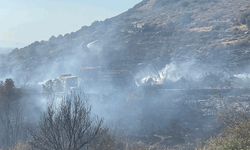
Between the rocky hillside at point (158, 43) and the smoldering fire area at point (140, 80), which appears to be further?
the rocky hillside at point (158, 43)

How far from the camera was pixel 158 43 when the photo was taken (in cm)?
6203

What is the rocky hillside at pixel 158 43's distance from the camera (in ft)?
167

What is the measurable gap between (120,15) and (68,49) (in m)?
31.9

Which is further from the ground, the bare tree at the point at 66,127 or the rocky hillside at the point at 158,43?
the rocky hillside at the point at 158,43

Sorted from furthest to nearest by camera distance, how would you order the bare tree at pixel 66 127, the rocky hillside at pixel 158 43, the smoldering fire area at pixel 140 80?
the rocky hillside at pixel 158 43, the smoldering fire area at pixel 140 80, the bare tree at pixel 66 127

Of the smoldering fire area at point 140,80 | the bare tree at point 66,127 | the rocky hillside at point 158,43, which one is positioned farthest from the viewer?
the rocky hillside at point 158,43

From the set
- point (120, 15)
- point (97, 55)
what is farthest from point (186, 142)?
point (120, 15)

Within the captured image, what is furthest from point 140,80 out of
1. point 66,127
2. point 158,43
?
point 66,127

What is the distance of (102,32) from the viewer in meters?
82.9

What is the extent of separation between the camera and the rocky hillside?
50781 millimetres

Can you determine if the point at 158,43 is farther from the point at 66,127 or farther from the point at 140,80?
the point at 66,127

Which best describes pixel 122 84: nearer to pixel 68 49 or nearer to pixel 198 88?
pixel 198 88

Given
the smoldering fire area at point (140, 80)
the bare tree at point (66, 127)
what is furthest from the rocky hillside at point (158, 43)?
the bare tree at point (66, 127)

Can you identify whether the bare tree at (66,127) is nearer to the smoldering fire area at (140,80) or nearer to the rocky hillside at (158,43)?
the smoldering fire area at (140,80)
